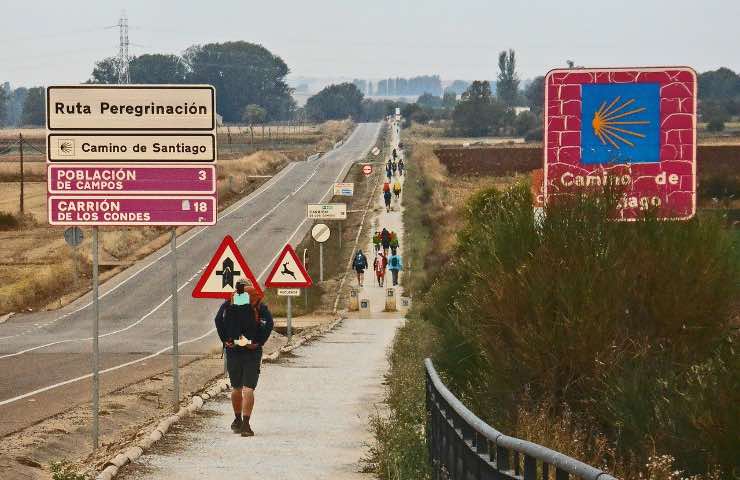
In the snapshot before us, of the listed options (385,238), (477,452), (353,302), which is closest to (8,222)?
(385,238)

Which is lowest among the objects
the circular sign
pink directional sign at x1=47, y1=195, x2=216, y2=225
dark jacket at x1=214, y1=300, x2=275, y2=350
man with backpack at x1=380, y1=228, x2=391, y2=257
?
man with backpack at x1=380, y1=228, x2=391, y2=257

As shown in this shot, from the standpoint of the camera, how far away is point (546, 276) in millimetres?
11047

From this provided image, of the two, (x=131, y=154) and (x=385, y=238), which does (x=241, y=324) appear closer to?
(x=131, y=154)

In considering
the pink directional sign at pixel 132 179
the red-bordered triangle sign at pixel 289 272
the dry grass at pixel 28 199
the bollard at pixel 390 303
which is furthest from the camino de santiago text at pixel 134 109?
the dry grass at pixel 28 199

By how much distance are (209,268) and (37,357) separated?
45.9 ft

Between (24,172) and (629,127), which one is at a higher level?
(629,127)

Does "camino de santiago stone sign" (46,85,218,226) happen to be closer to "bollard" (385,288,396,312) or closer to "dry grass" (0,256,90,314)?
"bollard" (385,288,396,312)

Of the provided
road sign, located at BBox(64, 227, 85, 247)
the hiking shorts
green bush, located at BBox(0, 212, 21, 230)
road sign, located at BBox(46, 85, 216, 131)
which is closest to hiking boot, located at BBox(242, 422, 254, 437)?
the hiking shorts

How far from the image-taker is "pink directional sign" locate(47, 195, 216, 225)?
14820mm

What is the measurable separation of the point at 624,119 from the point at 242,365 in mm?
4792

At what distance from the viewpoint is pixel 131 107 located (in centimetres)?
1516

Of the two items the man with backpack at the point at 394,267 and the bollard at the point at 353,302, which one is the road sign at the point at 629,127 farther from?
the man with backpack at the point at 394,267

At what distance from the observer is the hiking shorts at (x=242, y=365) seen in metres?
14.8

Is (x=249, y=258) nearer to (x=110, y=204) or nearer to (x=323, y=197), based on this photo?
(x=323, y=197)
